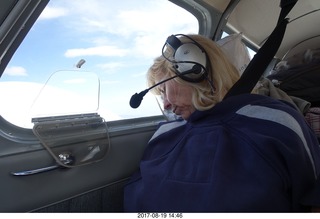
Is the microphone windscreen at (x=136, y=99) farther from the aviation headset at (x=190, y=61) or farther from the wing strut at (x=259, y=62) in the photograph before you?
the wing strut at (x=259, y=62)

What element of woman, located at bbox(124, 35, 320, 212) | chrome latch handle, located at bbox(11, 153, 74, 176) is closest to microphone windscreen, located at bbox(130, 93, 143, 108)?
woman, located at bbox(124, 35, 320, 212)

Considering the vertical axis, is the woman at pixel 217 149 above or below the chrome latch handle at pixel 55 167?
above

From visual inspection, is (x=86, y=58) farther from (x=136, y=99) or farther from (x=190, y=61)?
(x=190, y=61)

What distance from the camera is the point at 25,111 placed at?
3.19 feet

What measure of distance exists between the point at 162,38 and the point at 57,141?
2.72ft

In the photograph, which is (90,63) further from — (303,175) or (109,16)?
(303,175)

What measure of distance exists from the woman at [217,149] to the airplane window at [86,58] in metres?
0.27

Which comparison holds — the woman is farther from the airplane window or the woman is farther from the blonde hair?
the airplane window

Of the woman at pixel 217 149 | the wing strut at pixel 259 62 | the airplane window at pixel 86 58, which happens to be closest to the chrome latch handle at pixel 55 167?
the airplane window at pixel 86 58

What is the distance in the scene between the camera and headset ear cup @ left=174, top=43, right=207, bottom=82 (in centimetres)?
95

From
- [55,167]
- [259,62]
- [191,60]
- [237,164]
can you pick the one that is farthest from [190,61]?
[55,167]

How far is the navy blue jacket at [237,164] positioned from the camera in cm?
68

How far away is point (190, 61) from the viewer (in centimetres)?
96

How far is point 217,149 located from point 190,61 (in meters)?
0.34
